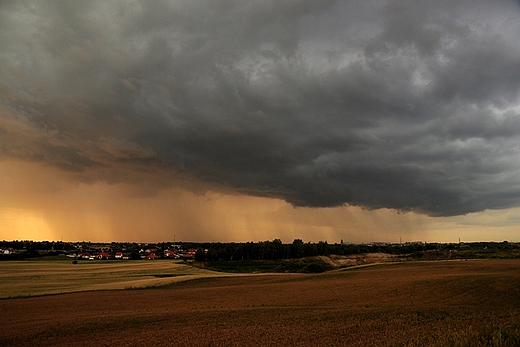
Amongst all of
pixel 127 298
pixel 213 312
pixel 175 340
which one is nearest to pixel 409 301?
pixel 213 312

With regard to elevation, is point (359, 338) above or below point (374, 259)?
above

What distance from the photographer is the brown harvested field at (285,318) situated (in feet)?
66.2

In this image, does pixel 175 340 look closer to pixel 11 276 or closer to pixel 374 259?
pixel 11 276

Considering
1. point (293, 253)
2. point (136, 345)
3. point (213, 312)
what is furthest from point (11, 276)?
point (293, 253)

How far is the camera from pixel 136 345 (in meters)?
20.4

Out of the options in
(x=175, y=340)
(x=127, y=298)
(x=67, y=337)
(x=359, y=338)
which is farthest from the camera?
(x=127, y=298)

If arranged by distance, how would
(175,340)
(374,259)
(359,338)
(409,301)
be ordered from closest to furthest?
1. (359,338)
2. (175,340)
3. (409,301)
4. (374,259)

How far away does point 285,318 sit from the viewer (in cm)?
2686

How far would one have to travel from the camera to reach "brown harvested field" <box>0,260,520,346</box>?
20.2 metres

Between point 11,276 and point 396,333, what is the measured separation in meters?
86.5

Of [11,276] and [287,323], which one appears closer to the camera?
[287,323]

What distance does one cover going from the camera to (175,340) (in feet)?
68.9

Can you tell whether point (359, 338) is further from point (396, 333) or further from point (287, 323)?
point (287, 323)

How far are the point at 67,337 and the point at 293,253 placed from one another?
501 feet
